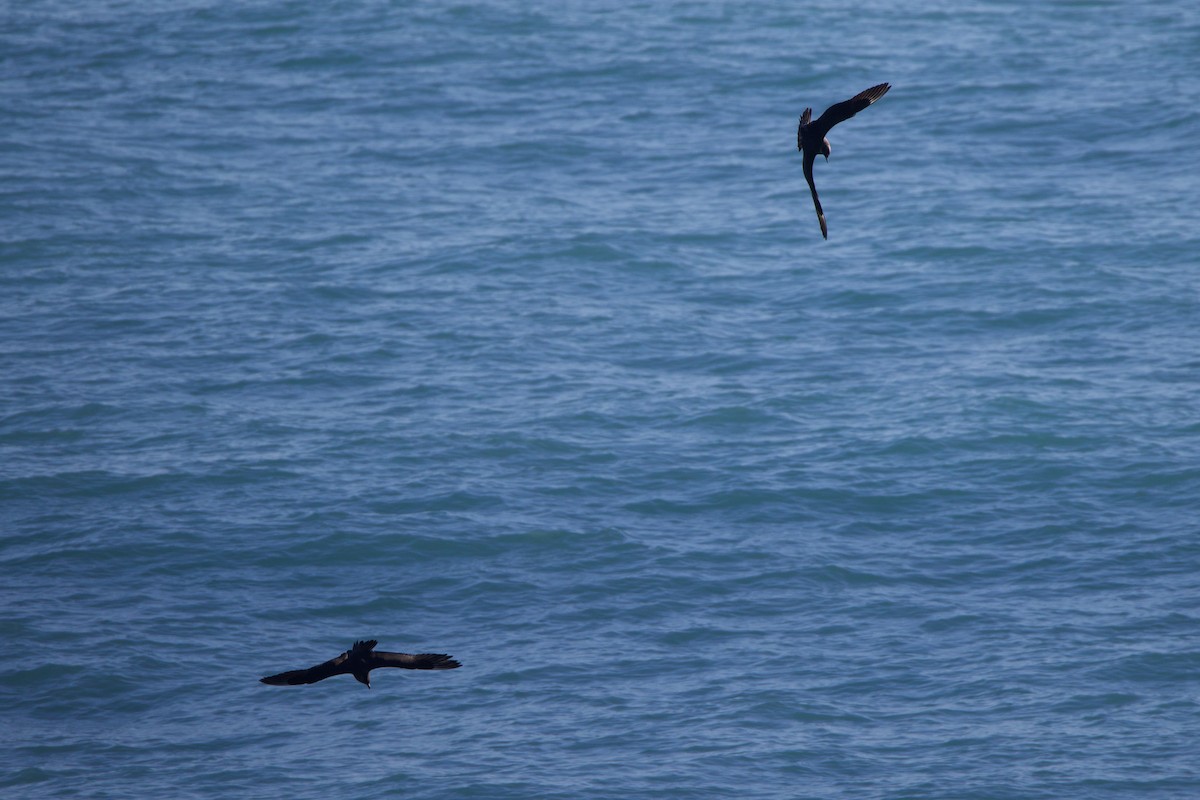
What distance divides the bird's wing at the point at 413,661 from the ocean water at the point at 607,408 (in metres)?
12.6

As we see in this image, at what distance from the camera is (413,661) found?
18.2 metres

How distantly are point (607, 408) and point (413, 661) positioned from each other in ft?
85.0

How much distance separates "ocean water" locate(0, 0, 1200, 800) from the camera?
33.1 m

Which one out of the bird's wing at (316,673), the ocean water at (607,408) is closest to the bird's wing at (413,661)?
the bird's wing at (316,673)

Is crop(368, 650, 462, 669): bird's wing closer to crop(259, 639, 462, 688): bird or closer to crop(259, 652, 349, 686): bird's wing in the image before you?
crop(259, 639, 462, 688): bird

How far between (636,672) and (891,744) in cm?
567

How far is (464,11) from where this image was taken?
70.7 meters

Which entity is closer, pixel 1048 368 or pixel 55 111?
pixel 1048 368

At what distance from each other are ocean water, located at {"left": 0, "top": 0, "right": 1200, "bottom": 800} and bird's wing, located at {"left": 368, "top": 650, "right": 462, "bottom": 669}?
41.3 ft

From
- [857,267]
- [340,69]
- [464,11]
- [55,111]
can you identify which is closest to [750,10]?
[464,11]

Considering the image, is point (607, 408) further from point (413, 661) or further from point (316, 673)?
point (413, 661)

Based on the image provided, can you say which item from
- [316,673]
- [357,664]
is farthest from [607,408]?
[316,673]

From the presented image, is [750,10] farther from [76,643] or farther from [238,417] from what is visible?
[76,643]

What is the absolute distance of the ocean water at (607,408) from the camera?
33.1 metres
